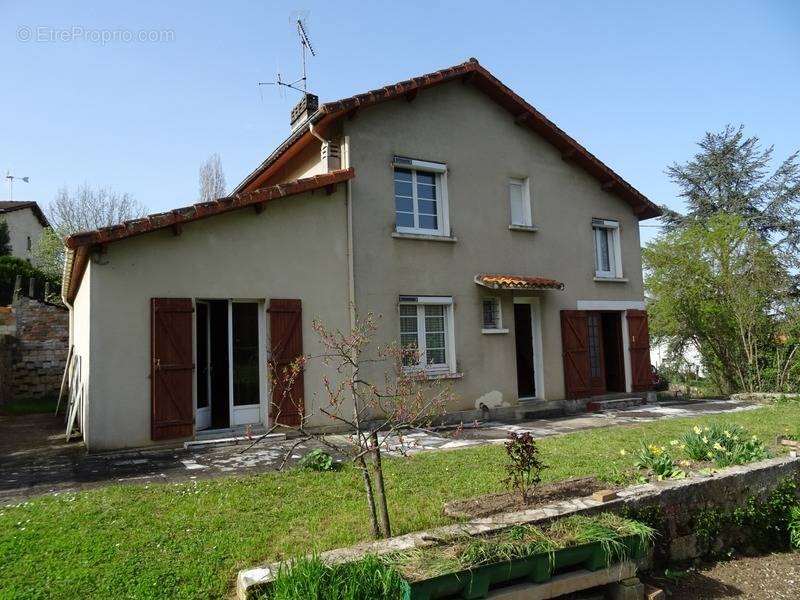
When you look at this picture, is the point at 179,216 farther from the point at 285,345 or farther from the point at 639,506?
the point at 639,506

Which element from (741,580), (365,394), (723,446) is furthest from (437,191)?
(741,580)

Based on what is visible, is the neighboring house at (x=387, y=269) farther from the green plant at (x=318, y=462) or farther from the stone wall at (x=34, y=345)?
the stone wall at (x=34, y=345)

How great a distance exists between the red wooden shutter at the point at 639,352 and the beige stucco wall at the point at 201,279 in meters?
7.93

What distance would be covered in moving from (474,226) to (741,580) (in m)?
8.10

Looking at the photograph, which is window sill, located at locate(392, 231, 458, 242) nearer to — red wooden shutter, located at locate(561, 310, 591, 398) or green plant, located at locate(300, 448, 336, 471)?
red wooden shutter, located at locate(561, 310, 591, 398)

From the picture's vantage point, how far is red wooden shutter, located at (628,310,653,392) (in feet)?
44.8

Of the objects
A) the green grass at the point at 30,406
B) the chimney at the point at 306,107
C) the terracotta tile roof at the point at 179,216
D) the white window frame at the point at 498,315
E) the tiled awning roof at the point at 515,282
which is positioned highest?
the chimney at the point at 306,107

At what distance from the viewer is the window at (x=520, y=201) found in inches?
488

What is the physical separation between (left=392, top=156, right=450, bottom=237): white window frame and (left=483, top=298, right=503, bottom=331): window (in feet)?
5.58

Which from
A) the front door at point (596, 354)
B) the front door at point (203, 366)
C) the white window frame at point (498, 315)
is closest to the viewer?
the front door at point (203, 366)

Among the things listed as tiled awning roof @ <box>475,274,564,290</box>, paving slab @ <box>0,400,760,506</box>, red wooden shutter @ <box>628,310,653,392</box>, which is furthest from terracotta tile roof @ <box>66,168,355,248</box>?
red wooden shutter @ <box>628,310,653,392</box>

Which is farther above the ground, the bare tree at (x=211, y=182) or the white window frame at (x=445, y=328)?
the bare tree at (x=211, y=182)

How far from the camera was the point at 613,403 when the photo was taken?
41.8 ft

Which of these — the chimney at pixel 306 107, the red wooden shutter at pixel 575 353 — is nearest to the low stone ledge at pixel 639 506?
the red wooden shutter at pixel 575 353
